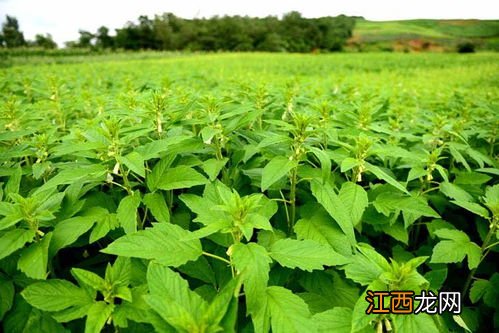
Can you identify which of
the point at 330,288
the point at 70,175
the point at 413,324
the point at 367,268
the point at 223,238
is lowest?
the point at 330,288

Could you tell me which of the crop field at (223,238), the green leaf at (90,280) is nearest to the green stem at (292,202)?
Answer: the crop field at (223,238)

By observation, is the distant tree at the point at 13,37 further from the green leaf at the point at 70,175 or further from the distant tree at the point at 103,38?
the green leaf at the point at 70,175

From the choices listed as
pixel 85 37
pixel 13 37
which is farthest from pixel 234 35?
pixel 13 37

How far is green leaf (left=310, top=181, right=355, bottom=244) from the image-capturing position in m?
1.59

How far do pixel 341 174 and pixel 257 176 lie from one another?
0.71 metres

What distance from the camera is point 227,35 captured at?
67750mm

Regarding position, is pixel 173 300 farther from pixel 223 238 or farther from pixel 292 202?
pixel 292 202

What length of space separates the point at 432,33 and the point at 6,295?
75228 millimetres

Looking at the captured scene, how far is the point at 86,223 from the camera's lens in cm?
156

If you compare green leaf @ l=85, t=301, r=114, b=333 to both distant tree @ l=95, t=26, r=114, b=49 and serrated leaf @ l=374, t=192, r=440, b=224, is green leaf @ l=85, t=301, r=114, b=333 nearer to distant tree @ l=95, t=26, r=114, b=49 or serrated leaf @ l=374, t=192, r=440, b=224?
serrated leaf @ l=374, t=192, r=440, b=224

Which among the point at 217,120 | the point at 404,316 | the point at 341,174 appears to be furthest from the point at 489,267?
the point at 217,120

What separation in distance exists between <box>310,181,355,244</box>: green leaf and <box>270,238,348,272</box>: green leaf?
190 mm

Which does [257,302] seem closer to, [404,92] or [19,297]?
[19,297]

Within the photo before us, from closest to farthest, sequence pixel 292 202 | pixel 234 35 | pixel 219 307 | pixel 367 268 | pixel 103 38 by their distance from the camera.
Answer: pixel 219 307
pixel 367 268
pixel 292 202
pixel 234 35
pixel 103 38
